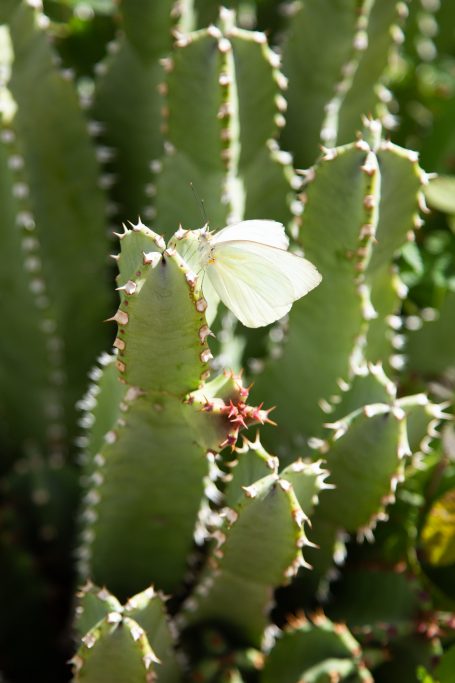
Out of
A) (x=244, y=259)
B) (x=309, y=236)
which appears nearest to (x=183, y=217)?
(x=309, y=236)

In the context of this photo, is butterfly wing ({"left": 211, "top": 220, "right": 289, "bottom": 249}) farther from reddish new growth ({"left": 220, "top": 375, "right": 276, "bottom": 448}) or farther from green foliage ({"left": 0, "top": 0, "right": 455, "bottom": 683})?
reddish new growth ({"left": 220, "top": 375, "right": 276, "bottom": 448})

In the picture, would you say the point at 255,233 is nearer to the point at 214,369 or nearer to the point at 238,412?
the point at 238,412

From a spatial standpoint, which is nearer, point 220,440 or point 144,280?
point 144,280

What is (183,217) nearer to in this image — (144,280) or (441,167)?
(144,280)

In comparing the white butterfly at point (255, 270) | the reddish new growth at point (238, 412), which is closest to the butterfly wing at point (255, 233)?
the white butterfly at point (255, 270)

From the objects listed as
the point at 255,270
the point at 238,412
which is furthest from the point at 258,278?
the point at 238,412

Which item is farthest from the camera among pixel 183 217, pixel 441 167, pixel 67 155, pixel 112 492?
pixel 441 167

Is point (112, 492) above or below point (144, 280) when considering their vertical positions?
below

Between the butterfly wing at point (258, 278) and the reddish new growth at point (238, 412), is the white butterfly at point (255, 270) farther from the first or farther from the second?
the reddish new growth at point (238, 412)
